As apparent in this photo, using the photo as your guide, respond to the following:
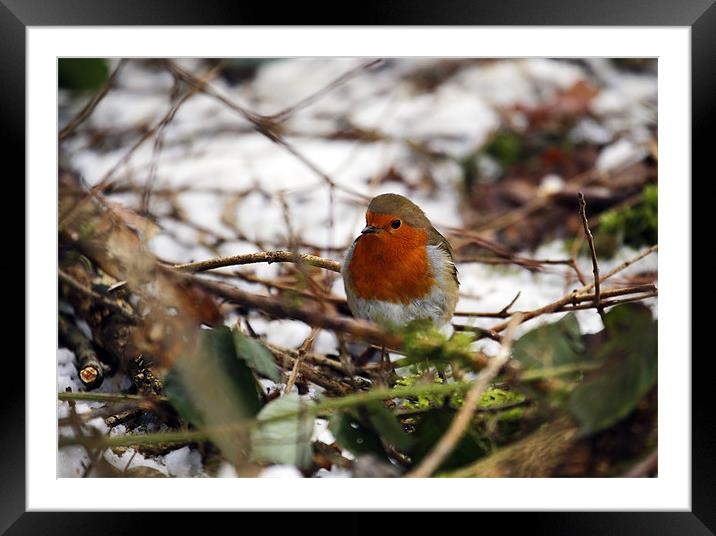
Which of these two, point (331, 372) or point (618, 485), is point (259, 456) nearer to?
point (331, 372)

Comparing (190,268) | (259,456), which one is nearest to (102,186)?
(190,268)

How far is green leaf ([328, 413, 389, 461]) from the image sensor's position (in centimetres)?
149

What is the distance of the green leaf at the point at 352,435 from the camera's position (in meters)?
1.49

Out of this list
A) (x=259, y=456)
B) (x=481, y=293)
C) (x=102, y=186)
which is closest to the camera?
(x=259, y=456)

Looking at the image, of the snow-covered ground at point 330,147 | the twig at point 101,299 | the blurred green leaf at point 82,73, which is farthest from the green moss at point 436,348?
the blurred green leaf at point 82,73

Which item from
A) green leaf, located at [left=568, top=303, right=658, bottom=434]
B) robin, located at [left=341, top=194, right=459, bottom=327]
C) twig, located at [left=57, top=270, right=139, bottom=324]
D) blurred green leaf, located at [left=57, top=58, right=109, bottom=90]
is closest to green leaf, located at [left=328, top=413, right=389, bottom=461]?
robin, located at [left=341, top=194, right=459, bottom=327]

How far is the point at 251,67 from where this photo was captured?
2375 millimetres

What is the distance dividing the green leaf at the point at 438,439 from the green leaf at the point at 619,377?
203 millimetres

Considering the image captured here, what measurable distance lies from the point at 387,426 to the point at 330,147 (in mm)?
1435

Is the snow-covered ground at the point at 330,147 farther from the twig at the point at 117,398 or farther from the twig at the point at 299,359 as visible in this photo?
the twig at the point at 117,398

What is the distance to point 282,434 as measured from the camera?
1458 mm

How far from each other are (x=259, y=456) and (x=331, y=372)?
36 centimetres

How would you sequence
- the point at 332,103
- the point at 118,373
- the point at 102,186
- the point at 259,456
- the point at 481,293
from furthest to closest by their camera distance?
the point at 332,103
the point at 481,293
the point at 102,186
the point at 118,373
the point at 259,456

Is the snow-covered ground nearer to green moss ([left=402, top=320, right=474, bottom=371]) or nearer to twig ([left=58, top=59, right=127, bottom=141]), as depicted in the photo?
twig ([left=58, top=59, right=127, bottom=141])
